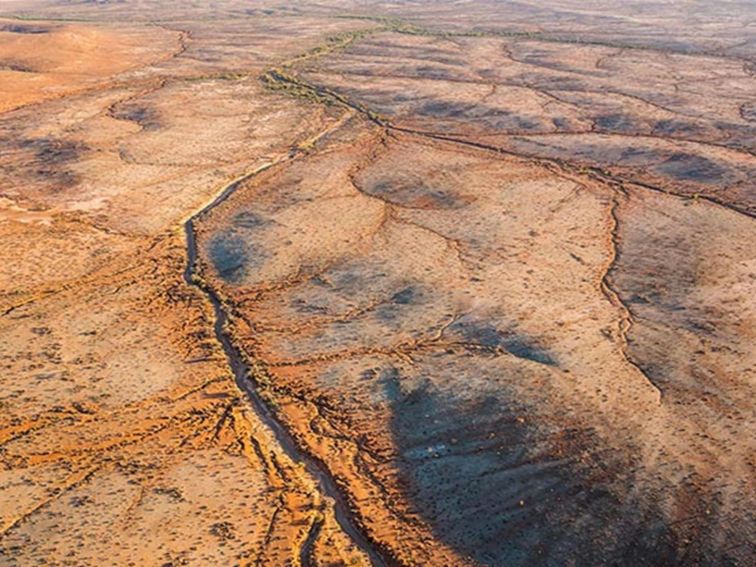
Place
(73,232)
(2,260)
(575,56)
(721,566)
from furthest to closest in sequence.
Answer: (575,56) → (73,232) → (2,260) → (721,566)

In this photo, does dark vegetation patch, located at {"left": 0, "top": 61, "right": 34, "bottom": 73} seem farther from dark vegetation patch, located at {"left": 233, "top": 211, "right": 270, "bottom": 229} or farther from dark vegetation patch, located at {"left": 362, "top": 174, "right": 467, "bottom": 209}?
dark vegetation patch, located at {"left": 362, "top": 174, "right": 467, "bottom": 209}

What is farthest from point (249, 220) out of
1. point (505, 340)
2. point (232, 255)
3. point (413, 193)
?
point (505, 340)

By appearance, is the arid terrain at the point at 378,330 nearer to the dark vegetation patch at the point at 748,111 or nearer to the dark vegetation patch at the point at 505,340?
the dark vegetation patch at the point at 505,340

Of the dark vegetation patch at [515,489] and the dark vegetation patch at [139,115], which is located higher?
the dark vegetation patch at [515,489]

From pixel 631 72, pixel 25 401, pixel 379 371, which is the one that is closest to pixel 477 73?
pixel 631 72

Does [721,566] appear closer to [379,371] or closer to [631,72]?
[379,371]

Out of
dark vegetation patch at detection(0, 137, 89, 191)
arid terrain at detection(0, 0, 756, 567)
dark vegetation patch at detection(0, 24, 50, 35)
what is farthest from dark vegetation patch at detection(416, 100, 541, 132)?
dark vegetation patch at detection(0, 24, 50, 35)

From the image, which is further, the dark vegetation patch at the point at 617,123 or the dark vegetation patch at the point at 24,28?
the dark vegetation patch at the point at 24,28

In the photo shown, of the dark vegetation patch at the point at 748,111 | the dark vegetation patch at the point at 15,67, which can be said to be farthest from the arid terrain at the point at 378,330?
the dark vegetation patch at the point at 15,67
